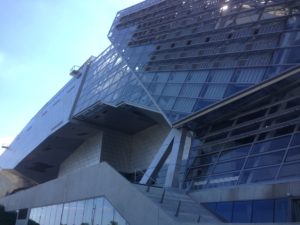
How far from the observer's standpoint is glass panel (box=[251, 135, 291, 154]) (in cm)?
2153

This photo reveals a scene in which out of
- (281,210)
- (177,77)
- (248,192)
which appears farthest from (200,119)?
(281,210)

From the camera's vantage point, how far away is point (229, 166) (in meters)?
23.5

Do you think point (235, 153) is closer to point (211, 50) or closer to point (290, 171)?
point (290, 171)

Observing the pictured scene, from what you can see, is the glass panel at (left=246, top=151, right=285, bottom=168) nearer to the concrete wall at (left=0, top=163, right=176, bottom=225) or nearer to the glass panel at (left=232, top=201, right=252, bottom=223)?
the glass panel at (left=232, top=201, right=252, bottom=223)

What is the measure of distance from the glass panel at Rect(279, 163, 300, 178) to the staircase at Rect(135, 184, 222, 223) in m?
3.33

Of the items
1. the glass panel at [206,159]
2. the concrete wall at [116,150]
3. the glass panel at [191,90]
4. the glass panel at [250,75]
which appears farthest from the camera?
the concrete wall at [116,150]

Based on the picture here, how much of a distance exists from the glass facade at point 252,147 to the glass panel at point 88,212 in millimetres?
5188

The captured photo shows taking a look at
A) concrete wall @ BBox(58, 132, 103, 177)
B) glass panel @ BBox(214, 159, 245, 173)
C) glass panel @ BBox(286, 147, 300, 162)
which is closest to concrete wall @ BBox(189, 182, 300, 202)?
glass panel @ BBox(214, 159, 245, 173)

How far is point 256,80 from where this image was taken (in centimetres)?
2458

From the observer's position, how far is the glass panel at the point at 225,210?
68.9ft

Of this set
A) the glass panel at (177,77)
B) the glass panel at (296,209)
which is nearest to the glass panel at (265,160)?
the glass panel at (296,209)

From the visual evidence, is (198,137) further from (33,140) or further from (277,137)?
(33,140)

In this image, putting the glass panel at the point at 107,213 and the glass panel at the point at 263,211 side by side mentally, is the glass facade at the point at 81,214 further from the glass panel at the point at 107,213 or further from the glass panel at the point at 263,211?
the glass panel at the point at 263,211

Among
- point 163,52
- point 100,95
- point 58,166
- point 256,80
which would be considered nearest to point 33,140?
point 58,166
